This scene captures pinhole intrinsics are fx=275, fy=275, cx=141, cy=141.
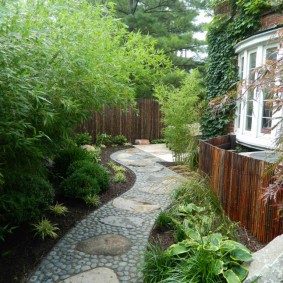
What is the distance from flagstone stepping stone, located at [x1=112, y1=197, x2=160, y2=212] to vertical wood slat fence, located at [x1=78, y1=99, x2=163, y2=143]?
17.3ft

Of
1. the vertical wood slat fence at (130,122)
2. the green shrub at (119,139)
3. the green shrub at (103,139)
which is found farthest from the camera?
the green shrub at (119,139)

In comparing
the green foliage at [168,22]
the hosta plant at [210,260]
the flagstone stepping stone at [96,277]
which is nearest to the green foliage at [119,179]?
the flagstone stepping stone at [96,277]

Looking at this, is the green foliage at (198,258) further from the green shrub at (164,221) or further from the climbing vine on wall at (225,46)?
the climbing vine on wall at (225,46)

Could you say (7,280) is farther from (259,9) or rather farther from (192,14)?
(192,14)

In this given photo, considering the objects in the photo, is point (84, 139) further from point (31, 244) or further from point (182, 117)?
point (31, 244)

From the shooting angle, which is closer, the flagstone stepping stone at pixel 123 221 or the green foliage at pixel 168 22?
the flagstone stepping stone at pixel 123 221

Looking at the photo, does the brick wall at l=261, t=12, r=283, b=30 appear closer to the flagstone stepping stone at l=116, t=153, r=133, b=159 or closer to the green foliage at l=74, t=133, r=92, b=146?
the flagstone stepping stone at l=116, t=153, r=133, b=159

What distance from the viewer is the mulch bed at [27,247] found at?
225 cm

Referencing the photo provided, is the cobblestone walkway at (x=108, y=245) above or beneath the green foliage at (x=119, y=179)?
beneath

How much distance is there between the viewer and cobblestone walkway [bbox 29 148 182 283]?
2250mm

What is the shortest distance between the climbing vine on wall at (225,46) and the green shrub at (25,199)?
4.19 m

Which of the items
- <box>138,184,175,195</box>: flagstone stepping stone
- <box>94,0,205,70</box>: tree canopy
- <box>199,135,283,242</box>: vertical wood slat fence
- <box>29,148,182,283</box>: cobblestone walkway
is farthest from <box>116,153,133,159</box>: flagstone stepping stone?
<box>94,0,205,70</box>: tree canopy

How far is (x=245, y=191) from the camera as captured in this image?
293 cm

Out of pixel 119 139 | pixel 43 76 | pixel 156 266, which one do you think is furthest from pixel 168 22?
pixel 156 266
